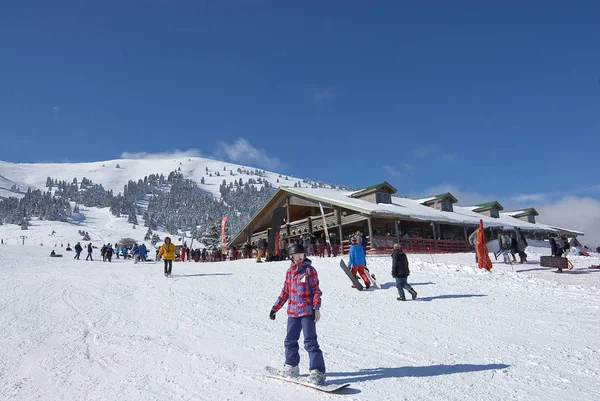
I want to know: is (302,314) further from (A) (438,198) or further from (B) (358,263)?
(A) (438,198)

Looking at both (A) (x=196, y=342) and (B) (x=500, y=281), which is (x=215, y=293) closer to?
(A) (x=196, y=342)

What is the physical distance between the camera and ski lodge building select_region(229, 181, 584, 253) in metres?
26.8

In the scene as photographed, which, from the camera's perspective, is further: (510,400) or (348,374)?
(348,374)

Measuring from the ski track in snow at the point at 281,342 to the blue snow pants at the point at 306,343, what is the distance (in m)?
0.33

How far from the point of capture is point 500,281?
1343 centimetres

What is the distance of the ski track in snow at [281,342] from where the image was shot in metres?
4.47

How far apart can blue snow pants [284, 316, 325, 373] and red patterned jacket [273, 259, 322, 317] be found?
9 centimetres

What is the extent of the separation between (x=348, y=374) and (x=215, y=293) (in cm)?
730

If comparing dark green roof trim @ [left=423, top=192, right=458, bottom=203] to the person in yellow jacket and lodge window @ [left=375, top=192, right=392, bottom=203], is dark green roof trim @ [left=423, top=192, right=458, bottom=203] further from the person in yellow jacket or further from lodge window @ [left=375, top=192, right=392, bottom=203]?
the person in yellow jacket

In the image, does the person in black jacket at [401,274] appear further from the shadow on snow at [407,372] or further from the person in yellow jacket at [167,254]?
the person in yellow jacket at [167,254]

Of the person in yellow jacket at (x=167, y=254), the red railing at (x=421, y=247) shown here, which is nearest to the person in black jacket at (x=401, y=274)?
the person in yellow jacket at (x=167, y=254)

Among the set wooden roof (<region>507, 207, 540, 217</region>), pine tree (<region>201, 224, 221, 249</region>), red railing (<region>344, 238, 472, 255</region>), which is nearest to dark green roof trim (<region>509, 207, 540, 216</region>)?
wooden roof (<region>507, 207, 540, 217</region>)

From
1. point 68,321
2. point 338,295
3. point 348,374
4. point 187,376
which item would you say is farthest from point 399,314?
point 68,321

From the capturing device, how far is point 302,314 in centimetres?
485
